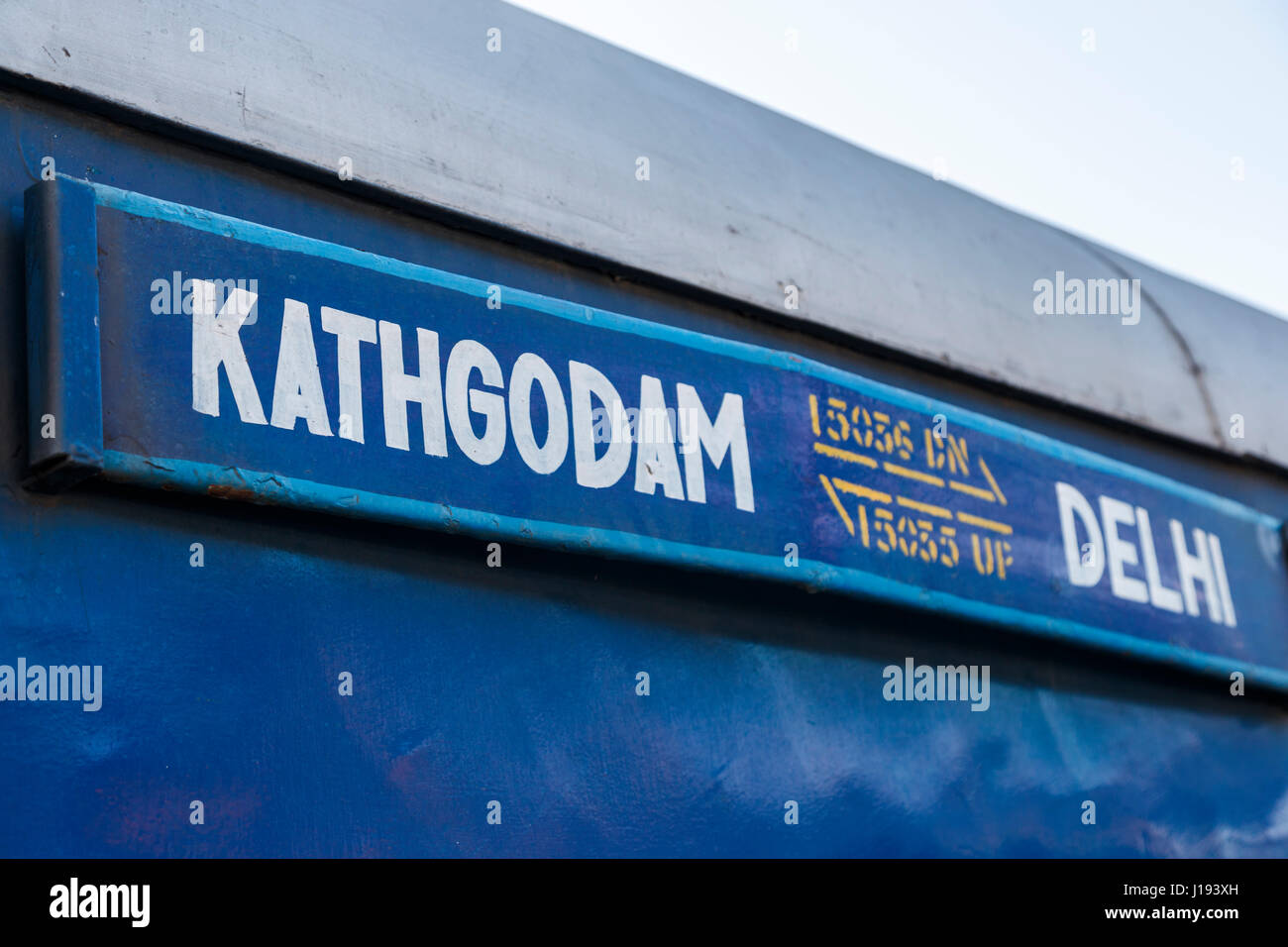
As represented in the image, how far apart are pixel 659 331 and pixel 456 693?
0.45 m

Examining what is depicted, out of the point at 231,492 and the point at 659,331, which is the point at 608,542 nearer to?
the point at 659,331

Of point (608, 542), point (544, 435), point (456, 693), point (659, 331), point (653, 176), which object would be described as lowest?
point (456, 693)

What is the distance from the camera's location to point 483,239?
5.01 feet

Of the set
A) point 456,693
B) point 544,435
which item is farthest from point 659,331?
point 456,693

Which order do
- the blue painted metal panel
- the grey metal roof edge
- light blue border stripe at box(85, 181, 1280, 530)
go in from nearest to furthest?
the blue painted metal panel < light blue border stripe at box(85, 181, 1280, 530) < the grey metal roof edge

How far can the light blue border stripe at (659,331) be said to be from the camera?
4.06 feet

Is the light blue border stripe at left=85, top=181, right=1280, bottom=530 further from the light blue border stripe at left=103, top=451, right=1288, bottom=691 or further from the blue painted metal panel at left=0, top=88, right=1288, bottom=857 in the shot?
the light blue border stripe at left=103, top=451, right=1288, bottom=691

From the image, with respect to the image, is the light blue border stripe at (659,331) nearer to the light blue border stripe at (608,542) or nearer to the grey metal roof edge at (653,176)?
the grey metal roof edge at (653,176)

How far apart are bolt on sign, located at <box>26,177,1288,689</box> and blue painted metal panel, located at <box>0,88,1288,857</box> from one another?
0.05 m

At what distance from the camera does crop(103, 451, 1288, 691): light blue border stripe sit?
45.6 inches

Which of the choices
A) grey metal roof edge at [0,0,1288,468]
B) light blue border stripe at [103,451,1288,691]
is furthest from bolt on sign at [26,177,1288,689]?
grey metal roof edge at [0,0,1288,468]

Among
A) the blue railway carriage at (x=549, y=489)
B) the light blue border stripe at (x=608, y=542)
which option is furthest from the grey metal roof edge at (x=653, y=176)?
the light blue border stripe at (x=608, y=542)

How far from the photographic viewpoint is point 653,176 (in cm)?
168

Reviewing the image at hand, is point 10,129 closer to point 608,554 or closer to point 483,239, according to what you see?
point 483,239
